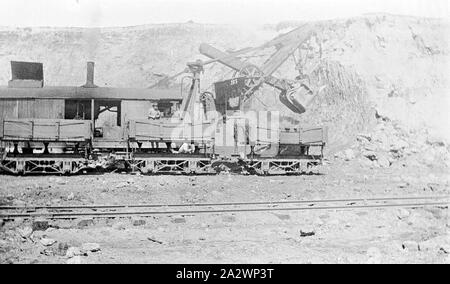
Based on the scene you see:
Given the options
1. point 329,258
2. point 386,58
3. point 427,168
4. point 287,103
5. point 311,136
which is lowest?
point 329,258

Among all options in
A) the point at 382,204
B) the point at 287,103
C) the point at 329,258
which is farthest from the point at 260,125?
the point at 329,258

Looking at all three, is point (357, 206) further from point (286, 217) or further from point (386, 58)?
point (386, 58)

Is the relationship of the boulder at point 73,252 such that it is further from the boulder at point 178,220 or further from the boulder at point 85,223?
the boulder at point 178,220

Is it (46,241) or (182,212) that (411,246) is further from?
(46,241)

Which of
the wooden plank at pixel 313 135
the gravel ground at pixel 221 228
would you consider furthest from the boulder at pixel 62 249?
the wooden plank at pixel 313 135

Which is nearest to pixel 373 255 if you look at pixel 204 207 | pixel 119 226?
pixel 204 207
